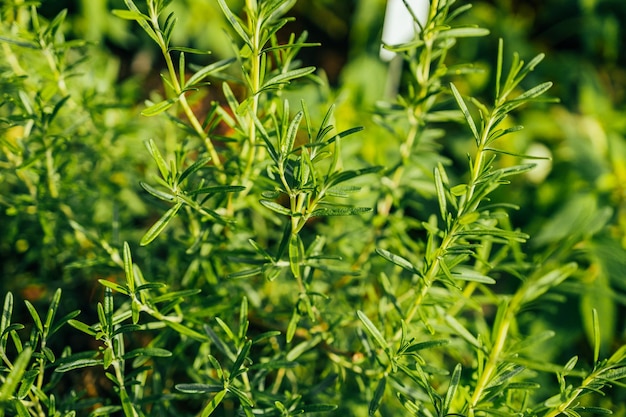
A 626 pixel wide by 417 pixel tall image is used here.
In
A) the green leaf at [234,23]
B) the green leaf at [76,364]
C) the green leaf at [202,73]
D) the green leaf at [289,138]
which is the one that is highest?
the green leaf at [234,23]

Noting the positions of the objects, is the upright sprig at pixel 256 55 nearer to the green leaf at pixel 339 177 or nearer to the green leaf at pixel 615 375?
the green leaf at pixel 339 177

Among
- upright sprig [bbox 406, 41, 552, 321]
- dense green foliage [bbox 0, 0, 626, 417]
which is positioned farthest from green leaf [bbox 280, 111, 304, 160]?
upright sprig [bbox 406, 41, 552, 321]

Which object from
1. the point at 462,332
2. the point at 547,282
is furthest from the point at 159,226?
the point at 547,282

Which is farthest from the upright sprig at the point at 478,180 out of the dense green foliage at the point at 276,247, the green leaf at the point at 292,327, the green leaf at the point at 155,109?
the green leaf at the point at 155,109

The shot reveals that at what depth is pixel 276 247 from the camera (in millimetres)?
664

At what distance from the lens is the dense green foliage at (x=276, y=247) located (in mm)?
440

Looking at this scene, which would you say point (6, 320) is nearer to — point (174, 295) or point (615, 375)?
point (174, 295)

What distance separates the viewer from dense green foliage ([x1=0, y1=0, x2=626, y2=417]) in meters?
0.44

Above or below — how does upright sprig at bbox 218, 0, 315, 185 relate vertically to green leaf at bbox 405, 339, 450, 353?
above

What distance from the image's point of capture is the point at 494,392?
44cm

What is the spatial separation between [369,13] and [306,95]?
0.81 metres

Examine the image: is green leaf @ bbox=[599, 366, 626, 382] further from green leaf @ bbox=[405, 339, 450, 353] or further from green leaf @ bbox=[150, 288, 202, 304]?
green leaf @ bbox=[150, 288, 202, 304]

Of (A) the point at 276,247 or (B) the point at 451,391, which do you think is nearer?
(B) the point at 451,391

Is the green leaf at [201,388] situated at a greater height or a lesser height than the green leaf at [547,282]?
lesser
